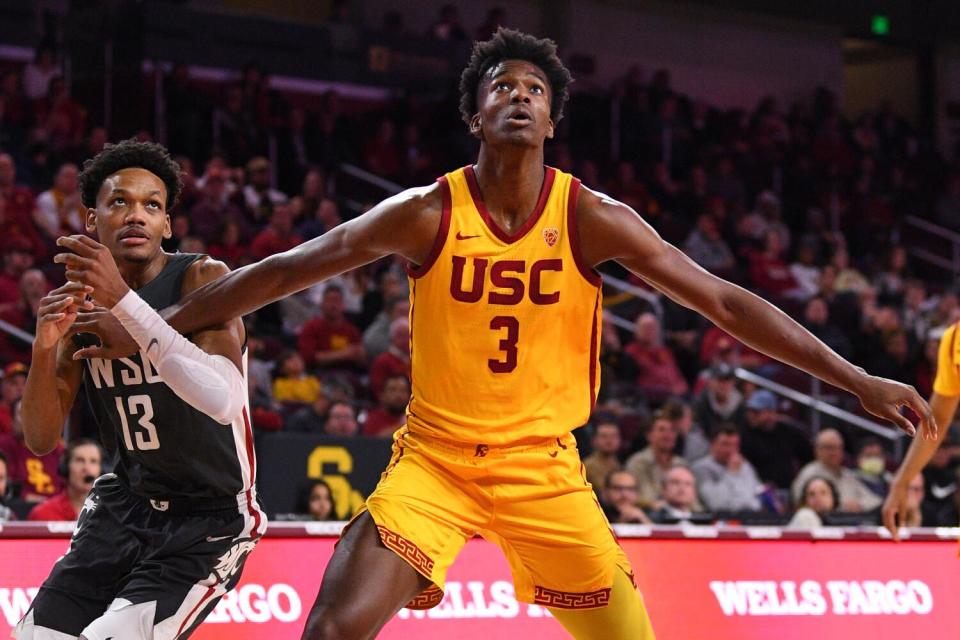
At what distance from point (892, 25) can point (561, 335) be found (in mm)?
19130

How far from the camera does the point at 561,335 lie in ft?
13.9

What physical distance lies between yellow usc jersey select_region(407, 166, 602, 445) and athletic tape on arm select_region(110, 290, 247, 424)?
650 mm

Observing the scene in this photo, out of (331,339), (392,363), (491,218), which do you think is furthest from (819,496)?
(491,218)

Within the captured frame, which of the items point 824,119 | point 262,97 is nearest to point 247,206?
point 262,97

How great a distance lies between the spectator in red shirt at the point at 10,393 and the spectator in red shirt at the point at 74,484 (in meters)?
1.46

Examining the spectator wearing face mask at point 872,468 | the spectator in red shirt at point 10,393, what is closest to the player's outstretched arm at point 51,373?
the spectator in red shirt at point 10,393

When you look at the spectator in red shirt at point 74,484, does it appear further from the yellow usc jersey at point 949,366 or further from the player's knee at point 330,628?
the yellow usc jersey at point 949,366

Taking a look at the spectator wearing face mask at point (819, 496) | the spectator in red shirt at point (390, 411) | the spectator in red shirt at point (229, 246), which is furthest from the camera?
the spectator in red shirt at point (229, 246)

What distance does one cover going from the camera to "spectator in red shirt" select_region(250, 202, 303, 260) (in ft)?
36.9

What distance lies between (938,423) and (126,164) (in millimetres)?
3634

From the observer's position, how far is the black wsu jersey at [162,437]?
13.8ft

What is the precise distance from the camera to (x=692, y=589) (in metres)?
6.21

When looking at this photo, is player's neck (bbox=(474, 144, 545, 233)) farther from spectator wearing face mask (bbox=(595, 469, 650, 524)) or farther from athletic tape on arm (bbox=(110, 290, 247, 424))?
spectator wearing face mask (bbox=(595, 469, 650, 524))

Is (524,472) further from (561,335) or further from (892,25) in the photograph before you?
(892,25)
